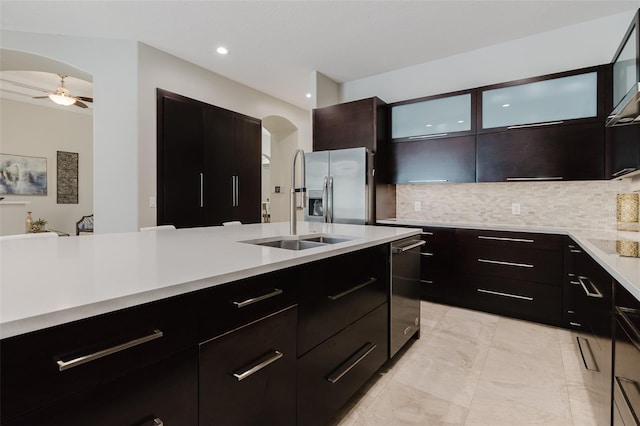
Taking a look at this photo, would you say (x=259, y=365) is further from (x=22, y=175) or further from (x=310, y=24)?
(x=22, y=175)

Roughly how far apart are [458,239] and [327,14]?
8.18 ft

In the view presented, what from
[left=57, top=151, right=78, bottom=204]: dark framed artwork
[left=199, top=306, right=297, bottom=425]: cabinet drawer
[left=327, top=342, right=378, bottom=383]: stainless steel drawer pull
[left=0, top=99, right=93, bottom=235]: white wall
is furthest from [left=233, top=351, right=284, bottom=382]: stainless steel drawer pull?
[left=57, top=151, right=78, bottom=204]: dark framed artwork

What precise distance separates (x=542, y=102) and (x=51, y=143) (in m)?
8.24

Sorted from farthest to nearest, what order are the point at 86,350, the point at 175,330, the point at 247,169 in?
the point at 247,169
the point at 175,330
the point at 86,350

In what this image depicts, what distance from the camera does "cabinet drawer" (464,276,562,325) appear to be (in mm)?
2686

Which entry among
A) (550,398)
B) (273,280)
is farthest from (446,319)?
(273,280)

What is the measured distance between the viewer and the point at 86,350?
648 millimetres

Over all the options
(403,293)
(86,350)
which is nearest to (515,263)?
(403,293)

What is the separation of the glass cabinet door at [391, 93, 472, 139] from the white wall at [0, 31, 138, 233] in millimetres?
2992

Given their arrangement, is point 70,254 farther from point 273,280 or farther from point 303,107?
point 303,107

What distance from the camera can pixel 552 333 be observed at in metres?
2.59

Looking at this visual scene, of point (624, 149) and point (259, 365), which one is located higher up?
point (624, 149)

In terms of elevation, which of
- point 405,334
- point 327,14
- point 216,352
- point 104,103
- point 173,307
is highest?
point 327,14

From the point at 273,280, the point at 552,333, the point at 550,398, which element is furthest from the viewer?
the point at 552,333
